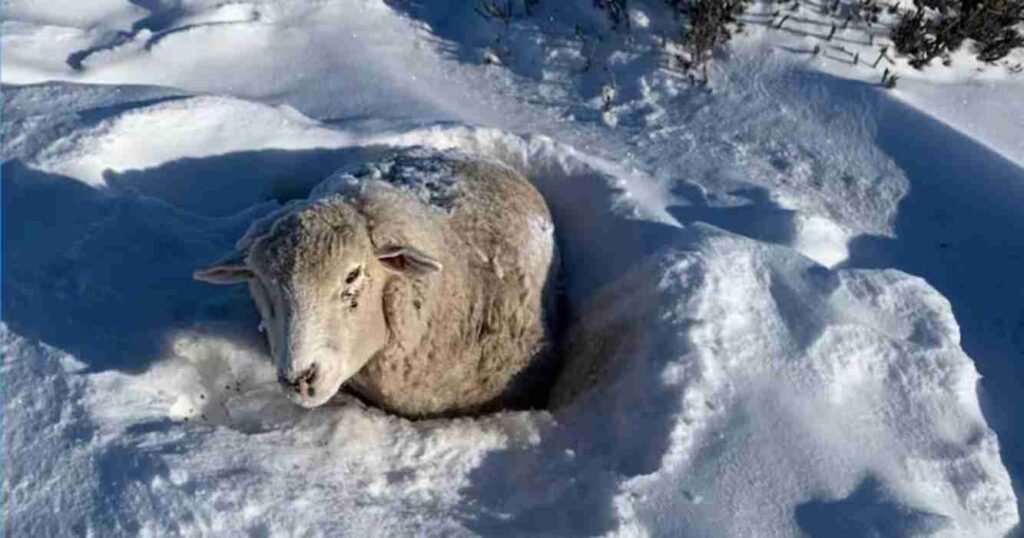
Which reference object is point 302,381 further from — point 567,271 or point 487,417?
Answer: point 567,271

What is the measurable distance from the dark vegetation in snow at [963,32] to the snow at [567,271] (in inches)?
4.4

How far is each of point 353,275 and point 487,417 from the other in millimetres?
945

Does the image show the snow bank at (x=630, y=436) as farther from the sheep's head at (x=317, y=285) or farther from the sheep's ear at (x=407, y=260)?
the sheep's ear at (x=407, y=260)

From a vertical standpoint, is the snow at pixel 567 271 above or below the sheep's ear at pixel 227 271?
below

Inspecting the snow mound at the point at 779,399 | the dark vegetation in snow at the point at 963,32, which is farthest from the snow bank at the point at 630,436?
the dark vegetation in snow at the point at 963,32

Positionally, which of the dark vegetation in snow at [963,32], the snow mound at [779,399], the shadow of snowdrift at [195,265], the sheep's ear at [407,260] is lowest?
the shadow of snowdrift at [195,265]

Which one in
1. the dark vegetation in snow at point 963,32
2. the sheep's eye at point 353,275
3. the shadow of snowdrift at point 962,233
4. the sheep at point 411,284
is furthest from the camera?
the dark vegetation in snow at point 963,32

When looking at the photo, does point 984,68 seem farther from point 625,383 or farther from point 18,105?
point 18,105

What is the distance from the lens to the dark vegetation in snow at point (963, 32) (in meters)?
6.05

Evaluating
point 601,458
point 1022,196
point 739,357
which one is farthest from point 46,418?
point 1022,196

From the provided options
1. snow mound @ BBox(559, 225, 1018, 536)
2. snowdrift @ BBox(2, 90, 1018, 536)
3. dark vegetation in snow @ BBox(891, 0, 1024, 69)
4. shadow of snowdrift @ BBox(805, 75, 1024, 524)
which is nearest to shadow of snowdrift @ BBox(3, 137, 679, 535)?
snowdrift @ BBox(2, 90, 1018, 536)

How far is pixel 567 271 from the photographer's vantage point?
16.6ft

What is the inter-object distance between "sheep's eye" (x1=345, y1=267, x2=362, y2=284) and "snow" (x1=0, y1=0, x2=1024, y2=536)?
2.01 feet

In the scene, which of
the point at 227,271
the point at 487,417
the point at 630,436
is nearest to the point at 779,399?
the point at 630,436
